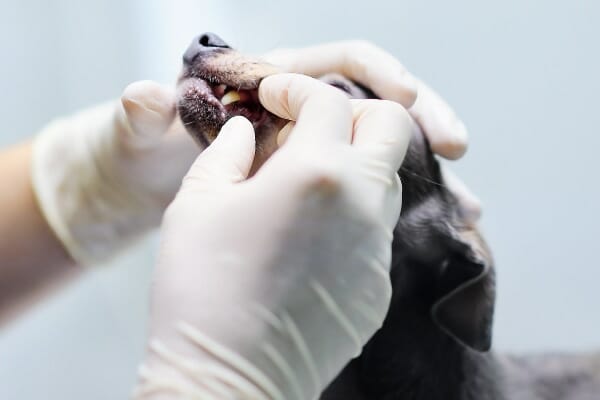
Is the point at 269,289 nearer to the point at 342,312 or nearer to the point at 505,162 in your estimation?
the point at 342,312

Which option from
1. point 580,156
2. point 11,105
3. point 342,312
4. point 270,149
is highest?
point 270,149

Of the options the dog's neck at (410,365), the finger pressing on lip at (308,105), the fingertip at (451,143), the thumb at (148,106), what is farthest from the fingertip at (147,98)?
the dog's neck at (410,365)

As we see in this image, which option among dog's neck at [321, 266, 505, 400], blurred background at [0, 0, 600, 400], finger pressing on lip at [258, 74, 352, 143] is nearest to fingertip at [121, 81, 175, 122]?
finger pressing on lip at [258, 74, 352, 143]

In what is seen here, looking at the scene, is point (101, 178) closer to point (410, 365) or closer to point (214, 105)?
point (214, 105)

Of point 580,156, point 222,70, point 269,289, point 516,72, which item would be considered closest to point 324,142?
point 269,289

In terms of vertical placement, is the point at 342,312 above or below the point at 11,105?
above

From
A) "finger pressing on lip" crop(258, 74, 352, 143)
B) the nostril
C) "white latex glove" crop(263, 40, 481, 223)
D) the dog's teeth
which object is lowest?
"white latex glove" crop(263, 40, 481, 223)

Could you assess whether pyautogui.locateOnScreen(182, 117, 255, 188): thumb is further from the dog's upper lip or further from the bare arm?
the bare arm

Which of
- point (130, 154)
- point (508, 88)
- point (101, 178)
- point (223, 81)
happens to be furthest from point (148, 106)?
point (508, 88)
